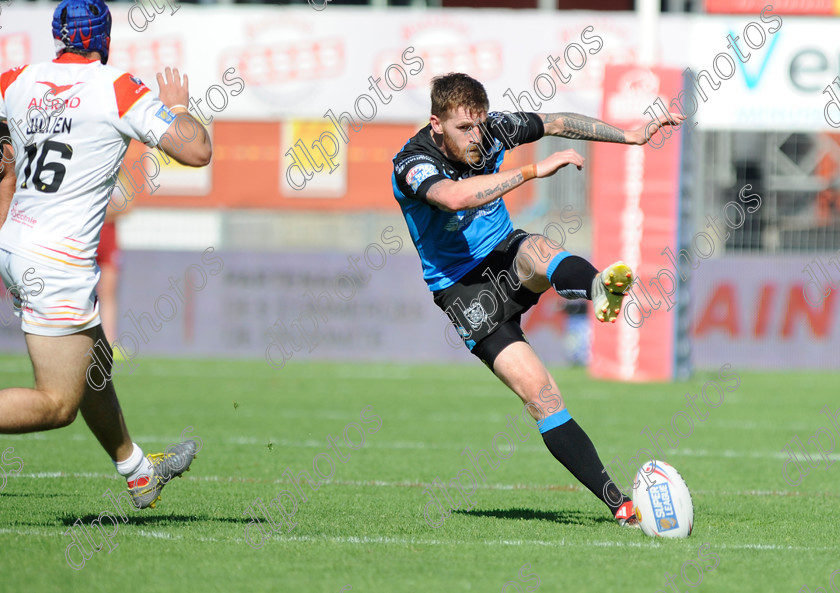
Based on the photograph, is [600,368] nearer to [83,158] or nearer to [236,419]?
[236,419]

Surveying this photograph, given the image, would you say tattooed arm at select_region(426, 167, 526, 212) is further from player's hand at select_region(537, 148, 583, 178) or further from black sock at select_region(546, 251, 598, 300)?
black sock at select_region(546, 251, 598, 300)

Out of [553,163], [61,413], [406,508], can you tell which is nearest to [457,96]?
[553,163]

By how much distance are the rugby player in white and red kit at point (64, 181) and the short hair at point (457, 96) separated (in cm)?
120

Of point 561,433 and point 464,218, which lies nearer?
point 561,433

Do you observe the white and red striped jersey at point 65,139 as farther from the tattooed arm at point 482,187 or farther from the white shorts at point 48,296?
the tattooed arm at point 482,187

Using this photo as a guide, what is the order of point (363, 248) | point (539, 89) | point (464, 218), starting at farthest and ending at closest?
point (539, 89), point (363, 248), point (464, 218)

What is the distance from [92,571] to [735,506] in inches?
138

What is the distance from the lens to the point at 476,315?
17.7 ft

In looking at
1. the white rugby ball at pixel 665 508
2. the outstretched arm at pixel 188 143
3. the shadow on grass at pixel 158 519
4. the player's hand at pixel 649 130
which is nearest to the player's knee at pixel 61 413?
the shadow on grass at pixel 158 519

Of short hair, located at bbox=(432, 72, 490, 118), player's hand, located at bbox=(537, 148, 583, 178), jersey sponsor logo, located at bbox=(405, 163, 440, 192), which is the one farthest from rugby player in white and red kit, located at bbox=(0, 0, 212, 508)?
player's hand, located at bbox=(537, 148, 583, 178)

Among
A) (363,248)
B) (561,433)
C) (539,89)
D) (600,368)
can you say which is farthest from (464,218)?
(539,89)

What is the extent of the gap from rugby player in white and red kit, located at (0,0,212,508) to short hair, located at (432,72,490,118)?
1204 millimetres

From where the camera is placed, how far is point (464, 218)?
5559 mm

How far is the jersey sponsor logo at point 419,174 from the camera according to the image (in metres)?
5.05
